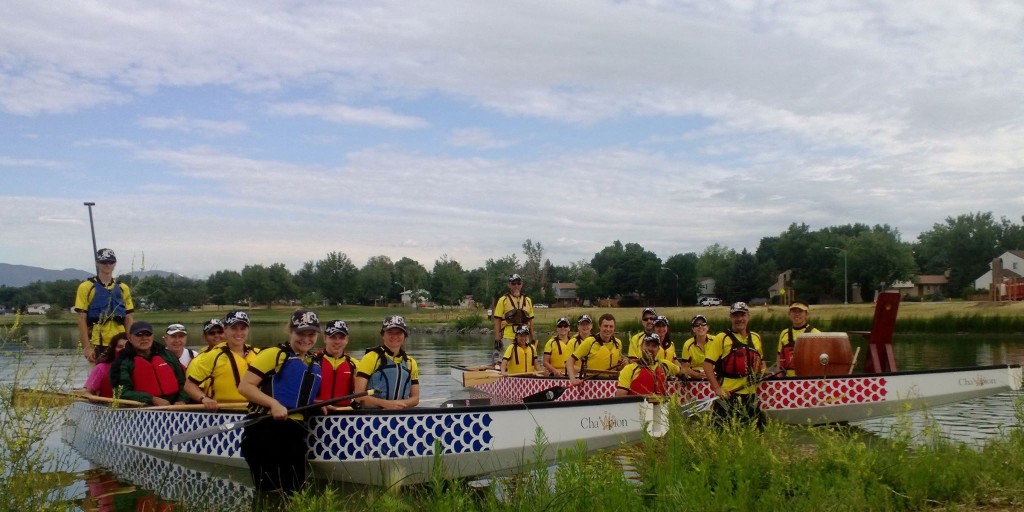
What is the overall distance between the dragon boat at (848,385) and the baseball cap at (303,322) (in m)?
5.09

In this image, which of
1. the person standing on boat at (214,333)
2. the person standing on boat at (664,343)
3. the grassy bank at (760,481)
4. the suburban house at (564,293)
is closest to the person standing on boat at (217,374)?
the person standing on boat at (214,333)

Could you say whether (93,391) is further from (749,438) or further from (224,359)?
(749,438)

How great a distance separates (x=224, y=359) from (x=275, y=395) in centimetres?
269

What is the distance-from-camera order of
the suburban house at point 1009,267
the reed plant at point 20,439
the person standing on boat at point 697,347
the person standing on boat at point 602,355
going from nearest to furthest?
1. the reed plant at point 20,439
2. the person standing on boat at point 697,347
3. the person standing on boat at point 602,355
4. the suburban house at point 1009,267

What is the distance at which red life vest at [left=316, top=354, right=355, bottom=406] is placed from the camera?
326 inches

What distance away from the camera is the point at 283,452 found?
7.56 metres

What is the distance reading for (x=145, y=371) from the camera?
34.4ft

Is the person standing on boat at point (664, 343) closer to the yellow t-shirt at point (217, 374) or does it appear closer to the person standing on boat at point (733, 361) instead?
the person standing on boat at point (733, 361)

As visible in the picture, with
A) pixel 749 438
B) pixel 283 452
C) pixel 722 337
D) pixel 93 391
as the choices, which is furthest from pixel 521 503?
pixel 93 391

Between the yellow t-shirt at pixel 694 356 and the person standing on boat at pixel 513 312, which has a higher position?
the person standing on boat at pixel 513 312

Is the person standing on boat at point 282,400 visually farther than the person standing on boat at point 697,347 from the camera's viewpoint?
No

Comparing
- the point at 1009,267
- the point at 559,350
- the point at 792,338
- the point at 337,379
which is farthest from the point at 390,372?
the point at 1009,267

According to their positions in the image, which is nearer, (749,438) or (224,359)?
(749,438)

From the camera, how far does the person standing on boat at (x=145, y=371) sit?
10172 mm
